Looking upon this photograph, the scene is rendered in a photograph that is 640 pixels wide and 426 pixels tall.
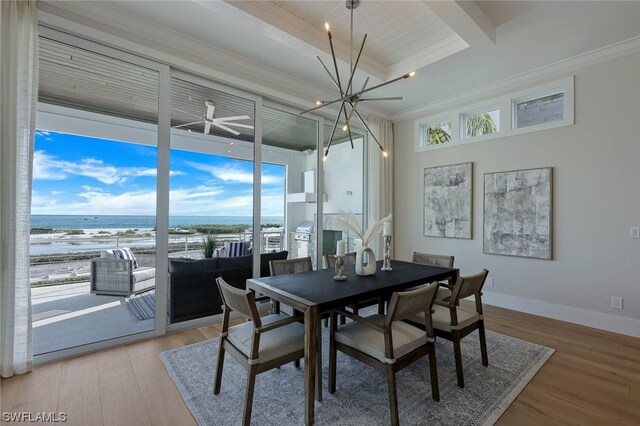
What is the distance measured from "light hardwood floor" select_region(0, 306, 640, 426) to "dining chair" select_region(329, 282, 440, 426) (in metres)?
0.64

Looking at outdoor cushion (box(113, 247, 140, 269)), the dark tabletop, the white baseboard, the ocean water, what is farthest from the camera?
outdoor cushion (box(113, 247, 140, 269))

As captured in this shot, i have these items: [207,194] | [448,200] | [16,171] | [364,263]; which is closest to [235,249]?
[207,194]

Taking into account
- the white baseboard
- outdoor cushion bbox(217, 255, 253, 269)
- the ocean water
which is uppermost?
the ocean water

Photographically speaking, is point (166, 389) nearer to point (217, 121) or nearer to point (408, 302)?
point (408, 302)

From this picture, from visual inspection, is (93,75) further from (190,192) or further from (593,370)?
(593,370)

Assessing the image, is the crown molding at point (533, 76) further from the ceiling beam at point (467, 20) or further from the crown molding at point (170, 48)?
the crown molding at point (170, 48)

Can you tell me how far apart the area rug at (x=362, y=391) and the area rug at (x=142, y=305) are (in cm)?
84

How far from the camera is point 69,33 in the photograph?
8.51 ft

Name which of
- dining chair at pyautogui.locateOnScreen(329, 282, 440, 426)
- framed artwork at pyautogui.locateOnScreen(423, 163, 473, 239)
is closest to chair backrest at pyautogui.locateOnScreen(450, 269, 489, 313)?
dining chair at pyautogui.locateOnScreen(329, 282, 440, 426)

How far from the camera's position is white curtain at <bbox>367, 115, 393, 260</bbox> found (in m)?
5.09

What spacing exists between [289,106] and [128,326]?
3.37 m

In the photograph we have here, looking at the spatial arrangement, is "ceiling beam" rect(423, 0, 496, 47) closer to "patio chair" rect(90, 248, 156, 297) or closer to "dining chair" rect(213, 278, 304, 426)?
"dining chair" rect(213, 278, 304, 426)

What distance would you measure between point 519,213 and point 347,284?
116 inches

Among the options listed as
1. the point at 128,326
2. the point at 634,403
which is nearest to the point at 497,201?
the point at 634,403
